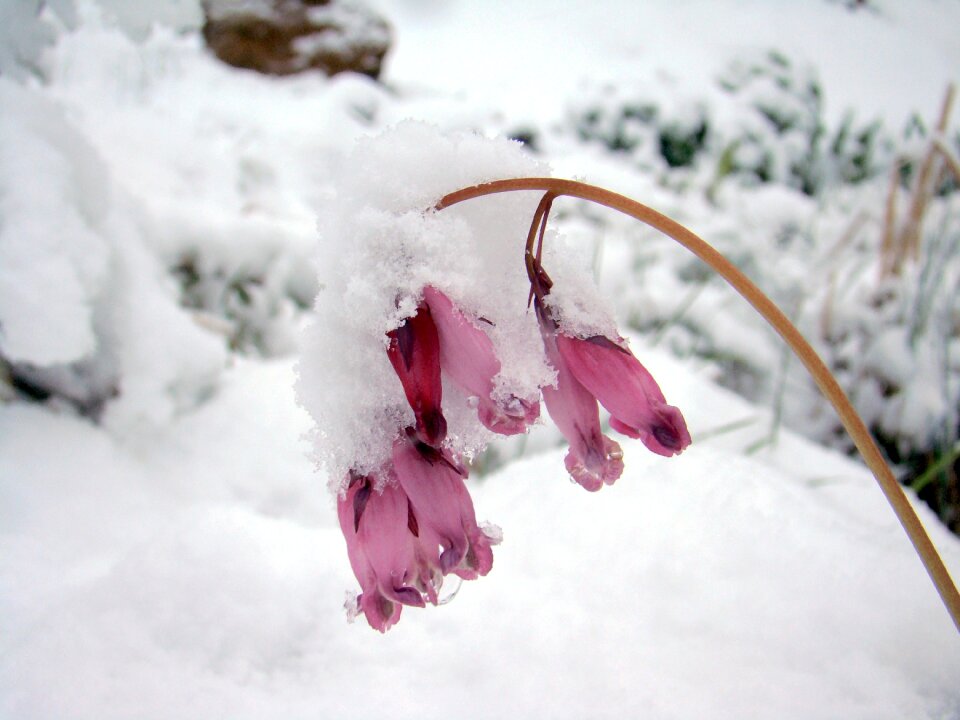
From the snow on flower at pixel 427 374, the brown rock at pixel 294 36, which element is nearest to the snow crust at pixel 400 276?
the snow on flower at pixel 427 374

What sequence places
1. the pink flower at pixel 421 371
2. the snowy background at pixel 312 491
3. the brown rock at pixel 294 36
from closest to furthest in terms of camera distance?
the pink flower at pixel 421 371, the snowy background at pixel 312 491, the brown rock at pixel 294 36

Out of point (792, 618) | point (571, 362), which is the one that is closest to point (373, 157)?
point (571, 362)

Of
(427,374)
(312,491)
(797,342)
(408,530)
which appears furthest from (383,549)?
(312,491)

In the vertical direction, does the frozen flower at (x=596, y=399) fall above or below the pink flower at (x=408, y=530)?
above

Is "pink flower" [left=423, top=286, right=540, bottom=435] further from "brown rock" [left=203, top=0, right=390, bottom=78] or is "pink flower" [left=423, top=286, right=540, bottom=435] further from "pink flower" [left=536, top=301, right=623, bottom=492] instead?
"brown rock" [left=203, top=0, right=390, bottom=78]

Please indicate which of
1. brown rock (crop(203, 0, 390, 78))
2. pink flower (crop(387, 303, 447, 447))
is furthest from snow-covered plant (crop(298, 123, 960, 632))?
brown rock (crop(203, 0, 390, 78))

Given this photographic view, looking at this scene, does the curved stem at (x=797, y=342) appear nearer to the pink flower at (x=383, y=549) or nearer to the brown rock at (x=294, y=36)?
the pink flower at (x=383, y=549)
